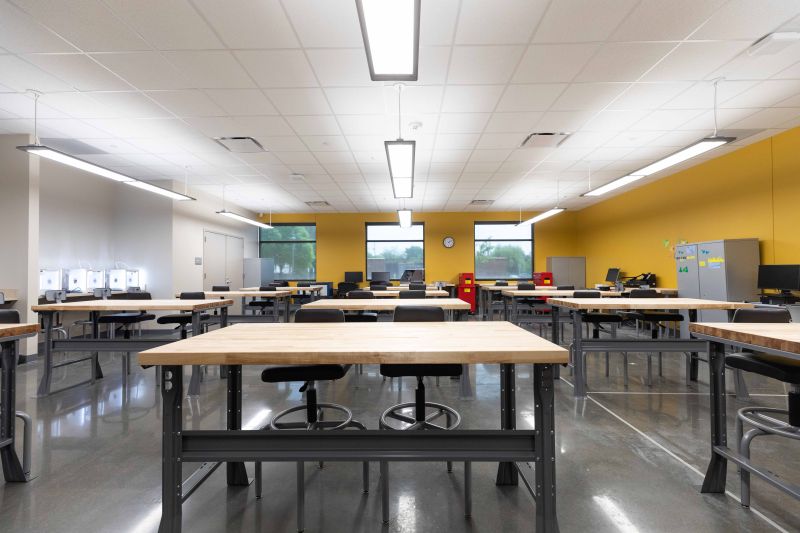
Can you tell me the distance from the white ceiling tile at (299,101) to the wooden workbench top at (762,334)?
3594mm

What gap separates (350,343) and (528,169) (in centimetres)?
593

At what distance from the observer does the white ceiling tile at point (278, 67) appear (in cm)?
301

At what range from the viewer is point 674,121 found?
4375 millimetres

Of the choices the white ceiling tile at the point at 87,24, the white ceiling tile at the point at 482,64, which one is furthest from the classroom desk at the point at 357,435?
the white ceiling tile at the point at 87,24

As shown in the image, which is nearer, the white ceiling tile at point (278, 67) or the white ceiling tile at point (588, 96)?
the white ceiling tile at point (278, 67)

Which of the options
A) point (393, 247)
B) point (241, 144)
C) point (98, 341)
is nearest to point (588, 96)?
point (241, 144)

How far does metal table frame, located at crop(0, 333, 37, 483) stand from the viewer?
5.88 ft

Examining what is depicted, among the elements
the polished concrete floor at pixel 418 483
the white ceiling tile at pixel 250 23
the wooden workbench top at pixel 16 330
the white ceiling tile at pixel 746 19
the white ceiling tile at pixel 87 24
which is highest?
the white ceiling tile at pixel 250 23

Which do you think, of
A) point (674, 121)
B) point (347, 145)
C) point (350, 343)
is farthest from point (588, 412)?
point (347, 145)

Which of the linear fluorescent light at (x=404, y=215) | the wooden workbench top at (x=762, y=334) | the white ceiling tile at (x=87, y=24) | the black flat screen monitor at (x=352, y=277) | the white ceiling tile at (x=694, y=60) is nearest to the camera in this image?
the wooden workbench top at (x=762, y=334)

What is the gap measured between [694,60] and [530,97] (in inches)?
53.2

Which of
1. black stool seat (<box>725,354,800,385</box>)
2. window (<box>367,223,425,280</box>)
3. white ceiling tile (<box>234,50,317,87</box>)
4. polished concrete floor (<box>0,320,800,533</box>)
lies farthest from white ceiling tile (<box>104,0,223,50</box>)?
window (<box>367,223,425,280</box>)

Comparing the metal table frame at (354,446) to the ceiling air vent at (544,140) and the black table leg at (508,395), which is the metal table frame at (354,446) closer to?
the black table leg at (508,395)

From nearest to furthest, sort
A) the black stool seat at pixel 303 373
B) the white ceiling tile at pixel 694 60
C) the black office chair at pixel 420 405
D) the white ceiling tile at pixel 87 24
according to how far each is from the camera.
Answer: the black office chair at pixel 420 405 → the black stool seat at pixel 303 373 → the white ceiling tile at pixel 87 24 → the white ceiling tile at pixel 694 60
